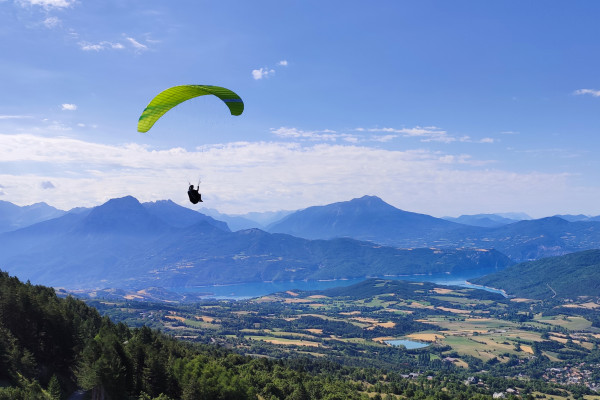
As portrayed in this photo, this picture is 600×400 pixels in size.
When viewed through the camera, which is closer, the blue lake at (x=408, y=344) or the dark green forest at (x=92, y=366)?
the dark green forest at (x=92, y=366)

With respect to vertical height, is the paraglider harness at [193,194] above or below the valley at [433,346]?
above

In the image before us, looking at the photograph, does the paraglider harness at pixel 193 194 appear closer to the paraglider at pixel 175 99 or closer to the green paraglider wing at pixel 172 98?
A: the paraglider at pixel 175 99

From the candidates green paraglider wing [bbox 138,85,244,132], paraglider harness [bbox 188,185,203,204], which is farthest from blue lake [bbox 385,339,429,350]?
green paraglider wing [bbox 138,85,244,132]

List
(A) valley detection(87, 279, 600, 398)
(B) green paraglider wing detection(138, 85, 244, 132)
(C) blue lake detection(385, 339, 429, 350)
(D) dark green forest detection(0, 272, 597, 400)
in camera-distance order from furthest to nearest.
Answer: (C) blue lake detection(385, 339, 429, 350)
(A) valley detection(87, 279, 600, 398)
(D) dark green forest detection(0, 272, 597, 400)
(B) green paraglider wing detection(138, 85, 244, 132)

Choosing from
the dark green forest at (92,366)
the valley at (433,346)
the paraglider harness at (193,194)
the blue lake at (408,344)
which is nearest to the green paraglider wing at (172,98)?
the paraglider harness at (193,194)

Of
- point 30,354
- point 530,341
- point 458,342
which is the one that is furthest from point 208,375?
point 530,341

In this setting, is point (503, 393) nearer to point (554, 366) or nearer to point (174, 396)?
point (554, 366)

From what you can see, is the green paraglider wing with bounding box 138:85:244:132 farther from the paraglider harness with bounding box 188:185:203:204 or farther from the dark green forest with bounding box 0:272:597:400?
the dark green forest with bounding box 0:272:597:400
